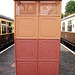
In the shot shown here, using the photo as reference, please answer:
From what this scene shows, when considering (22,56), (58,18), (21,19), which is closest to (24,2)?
(21,19)

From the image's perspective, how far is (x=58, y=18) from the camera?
12.1ft

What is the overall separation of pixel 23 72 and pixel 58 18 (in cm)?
222

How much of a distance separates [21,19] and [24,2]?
1.86 feet

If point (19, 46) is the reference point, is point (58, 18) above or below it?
above

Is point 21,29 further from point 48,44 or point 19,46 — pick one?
point 48,44

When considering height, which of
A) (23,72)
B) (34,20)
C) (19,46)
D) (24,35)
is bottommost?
(23,72)

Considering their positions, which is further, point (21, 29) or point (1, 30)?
point (1, 30)

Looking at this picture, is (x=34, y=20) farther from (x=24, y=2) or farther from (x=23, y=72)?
(x=23, y=72)

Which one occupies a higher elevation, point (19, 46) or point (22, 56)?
point (19, 46)

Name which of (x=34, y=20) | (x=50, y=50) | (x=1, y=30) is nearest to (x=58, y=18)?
(x=34, y=20)

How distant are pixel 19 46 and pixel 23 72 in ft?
3.07

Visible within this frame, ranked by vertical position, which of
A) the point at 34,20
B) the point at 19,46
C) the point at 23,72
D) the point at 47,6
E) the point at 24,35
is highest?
the point at 47,6

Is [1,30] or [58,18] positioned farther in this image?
[1,30]

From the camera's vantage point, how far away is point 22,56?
3.79 meters
